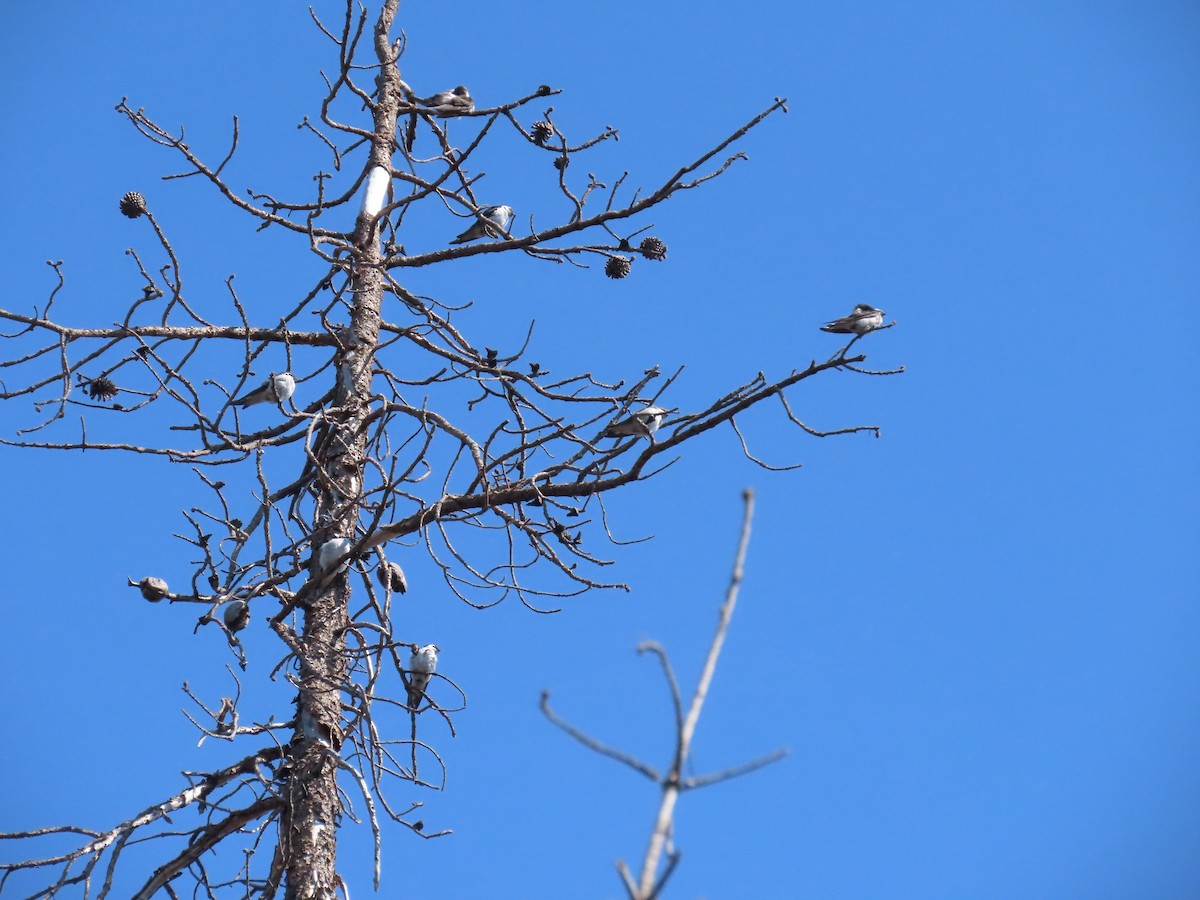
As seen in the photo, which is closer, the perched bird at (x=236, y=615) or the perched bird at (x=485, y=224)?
the perched bird at (x=236, y=615)

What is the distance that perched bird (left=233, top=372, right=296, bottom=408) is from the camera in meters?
5.48

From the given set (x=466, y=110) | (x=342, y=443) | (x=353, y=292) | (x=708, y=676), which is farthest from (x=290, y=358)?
(x=708, y=676)

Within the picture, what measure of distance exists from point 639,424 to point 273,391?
1649mm

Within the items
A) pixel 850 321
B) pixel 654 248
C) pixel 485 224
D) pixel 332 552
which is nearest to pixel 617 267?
pixel 654 248

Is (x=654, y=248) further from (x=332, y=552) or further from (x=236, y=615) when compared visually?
(x=236, y=615)

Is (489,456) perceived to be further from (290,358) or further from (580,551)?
(290,358)

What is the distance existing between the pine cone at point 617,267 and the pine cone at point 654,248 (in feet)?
0.35

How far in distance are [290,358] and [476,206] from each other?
143 cm

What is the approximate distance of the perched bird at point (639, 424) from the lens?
14.3ft

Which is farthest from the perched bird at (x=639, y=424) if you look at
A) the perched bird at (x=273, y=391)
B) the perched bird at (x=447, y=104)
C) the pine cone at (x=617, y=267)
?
the perched bird at (x=447, y=104)

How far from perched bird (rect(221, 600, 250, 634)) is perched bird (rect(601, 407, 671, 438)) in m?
1.44

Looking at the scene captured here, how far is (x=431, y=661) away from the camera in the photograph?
16.0ft

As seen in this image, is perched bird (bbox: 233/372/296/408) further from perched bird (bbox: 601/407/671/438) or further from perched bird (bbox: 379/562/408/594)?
perched bird (bbox: 601/407/671/438)

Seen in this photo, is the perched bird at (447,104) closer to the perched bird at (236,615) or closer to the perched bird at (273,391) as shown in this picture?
the perched bird at (273,391)
